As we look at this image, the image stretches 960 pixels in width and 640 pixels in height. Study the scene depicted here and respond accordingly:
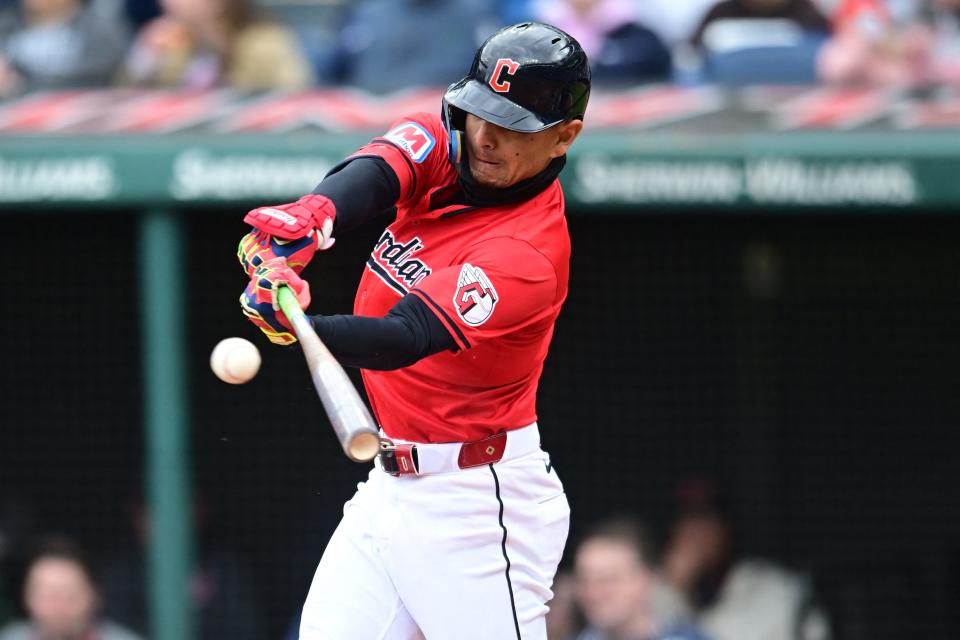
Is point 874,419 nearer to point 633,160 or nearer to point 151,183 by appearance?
point 633,160

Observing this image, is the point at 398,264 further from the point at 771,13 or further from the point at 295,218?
the point at 771,13

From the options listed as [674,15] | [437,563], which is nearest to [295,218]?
[437,563]

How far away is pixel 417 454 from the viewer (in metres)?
2.62

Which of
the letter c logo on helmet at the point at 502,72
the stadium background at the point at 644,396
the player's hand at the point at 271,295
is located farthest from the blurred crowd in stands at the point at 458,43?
the player's hand at the point at 271,295

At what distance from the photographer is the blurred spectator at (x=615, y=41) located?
448cm

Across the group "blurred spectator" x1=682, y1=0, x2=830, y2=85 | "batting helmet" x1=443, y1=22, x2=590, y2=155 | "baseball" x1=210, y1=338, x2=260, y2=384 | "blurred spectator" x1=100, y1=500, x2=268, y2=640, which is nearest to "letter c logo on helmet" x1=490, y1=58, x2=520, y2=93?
"batting helmet" x1=443, y1=22, x2=590, y2=155

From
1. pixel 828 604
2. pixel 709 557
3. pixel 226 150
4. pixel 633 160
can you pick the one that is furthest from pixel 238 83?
pixel 828 604

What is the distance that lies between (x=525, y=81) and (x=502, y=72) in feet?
0.14

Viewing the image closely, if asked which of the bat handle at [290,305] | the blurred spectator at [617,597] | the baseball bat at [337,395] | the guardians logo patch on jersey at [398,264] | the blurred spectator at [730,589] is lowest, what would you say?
the blurred spectator at [730,589]

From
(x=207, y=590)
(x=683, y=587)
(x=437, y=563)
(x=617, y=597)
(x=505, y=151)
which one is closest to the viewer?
(x=505, y=151)

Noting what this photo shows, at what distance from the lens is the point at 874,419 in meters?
4.79

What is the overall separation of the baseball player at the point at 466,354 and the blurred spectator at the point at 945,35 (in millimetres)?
2385

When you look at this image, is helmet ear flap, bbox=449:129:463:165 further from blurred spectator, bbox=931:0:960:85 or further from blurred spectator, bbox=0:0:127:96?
blurred spectator, bbox=931:0:960:85

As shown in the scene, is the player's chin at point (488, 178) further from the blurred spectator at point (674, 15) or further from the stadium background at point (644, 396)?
the blurred spectator at point (674, 15)
